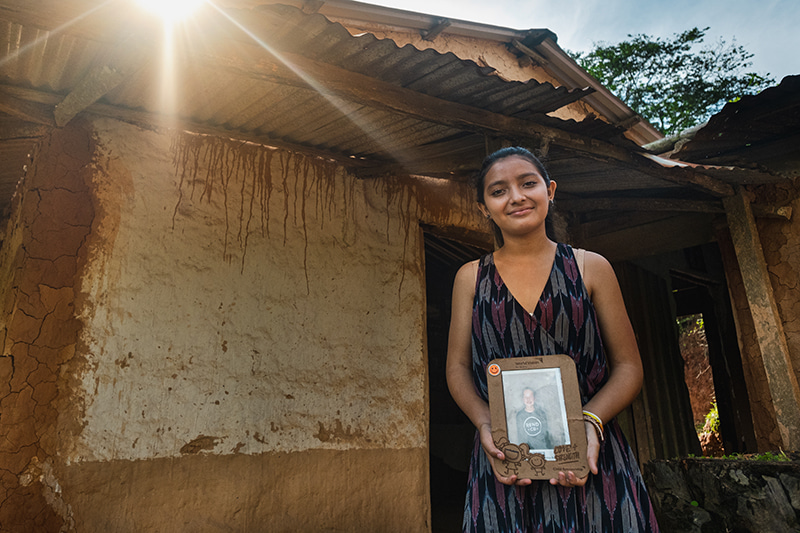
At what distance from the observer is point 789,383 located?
4008 mm

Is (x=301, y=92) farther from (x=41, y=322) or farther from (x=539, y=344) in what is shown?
(x=539, y=344)

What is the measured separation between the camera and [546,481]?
47.9 inches

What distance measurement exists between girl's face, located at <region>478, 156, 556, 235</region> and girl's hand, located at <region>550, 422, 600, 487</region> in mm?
532

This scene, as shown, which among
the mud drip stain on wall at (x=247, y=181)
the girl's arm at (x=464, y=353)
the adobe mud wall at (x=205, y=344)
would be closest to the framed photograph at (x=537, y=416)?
the girl's arm at (x=464, y=353)

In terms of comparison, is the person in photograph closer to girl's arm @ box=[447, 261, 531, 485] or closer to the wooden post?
girl's arm @ box=[447, 261, 531, 485]

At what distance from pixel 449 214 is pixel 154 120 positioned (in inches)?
94.6

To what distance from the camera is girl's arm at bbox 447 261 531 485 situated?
1319 mm

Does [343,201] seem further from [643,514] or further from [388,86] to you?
[643,514]

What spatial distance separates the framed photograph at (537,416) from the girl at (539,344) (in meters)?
0.03

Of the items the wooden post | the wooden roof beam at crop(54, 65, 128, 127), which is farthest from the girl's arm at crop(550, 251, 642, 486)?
the wooden post

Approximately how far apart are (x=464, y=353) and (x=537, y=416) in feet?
1.14

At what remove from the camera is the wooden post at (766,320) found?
3968mm

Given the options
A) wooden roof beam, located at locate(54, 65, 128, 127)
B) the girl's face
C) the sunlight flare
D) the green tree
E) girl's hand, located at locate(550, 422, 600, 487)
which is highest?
the green tree

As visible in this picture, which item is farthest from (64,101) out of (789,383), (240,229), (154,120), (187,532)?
(789,383)
